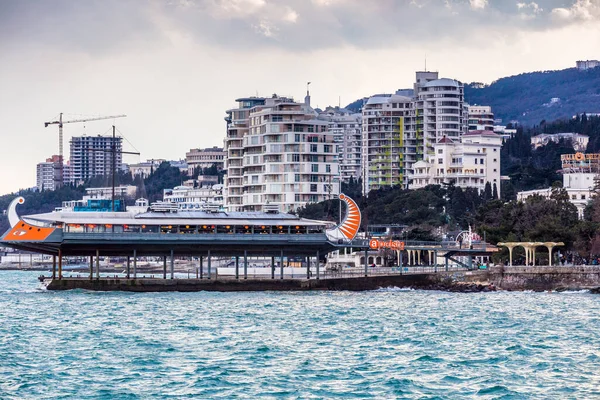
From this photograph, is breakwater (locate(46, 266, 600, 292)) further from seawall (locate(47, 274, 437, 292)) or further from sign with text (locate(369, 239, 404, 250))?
sign with text (locate(369, 239, 404, 250))

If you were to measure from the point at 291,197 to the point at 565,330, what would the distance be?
378ft

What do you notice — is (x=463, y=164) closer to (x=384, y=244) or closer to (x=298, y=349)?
(x=384, y=244)

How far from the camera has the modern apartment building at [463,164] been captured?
637 feet

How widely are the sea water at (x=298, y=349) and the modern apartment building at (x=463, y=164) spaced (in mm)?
109869

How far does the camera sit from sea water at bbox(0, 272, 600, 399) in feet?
144

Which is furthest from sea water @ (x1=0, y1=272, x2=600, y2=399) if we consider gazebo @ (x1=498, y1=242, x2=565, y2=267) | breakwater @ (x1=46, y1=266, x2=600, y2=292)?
gazebo @ (x1=498, y1=242, x2=565, y2=267)

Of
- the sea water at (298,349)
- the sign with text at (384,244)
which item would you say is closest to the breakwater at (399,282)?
the sign with text at (384,244)

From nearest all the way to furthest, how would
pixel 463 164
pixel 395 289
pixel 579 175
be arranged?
pixel 395 289
pixel 579 175
pixel 463 164

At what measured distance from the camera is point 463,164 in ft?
639

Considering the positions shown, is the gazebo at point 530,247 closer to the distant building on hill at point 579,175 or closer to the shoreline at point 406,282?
the shoreline at point 406,282

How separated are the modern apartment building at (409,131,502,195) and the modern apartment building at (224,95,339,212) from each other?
21235 millimetres

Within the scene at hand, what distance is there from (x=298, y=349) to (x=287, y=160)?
12157 cm

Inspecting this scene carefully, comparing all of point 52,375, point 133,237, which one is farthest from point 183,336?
point 133,237

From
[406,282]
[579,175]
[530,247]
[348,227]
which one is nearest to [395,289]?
[406,282]
